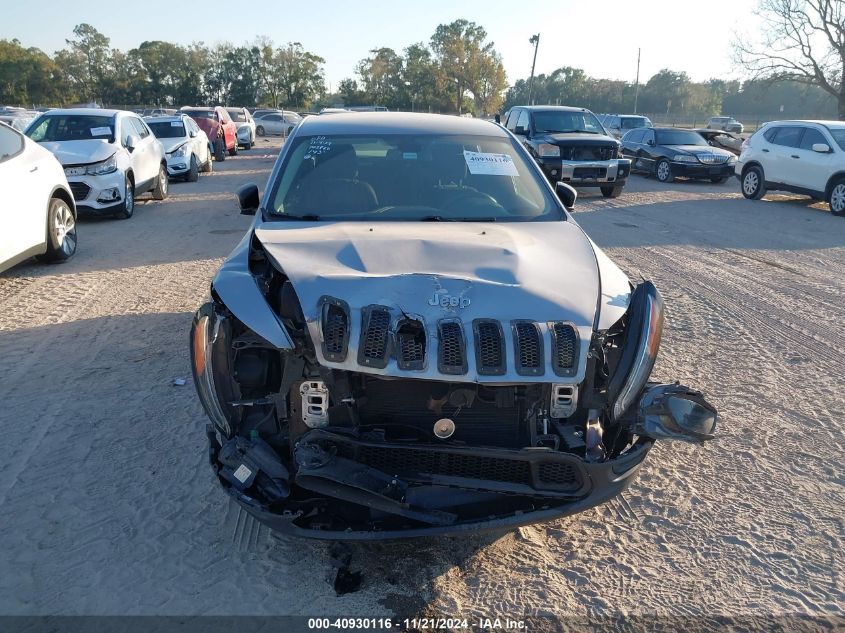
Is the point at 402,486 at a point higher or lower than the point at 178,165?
lower

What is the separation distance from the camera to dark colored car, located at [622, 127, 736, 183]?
18.5m

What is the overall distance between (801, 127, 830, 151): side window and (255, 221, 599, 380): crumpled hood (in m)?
12.9

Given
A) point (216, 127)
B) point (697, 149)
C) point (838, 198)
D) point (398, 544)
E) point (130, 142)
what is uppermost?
point (216, 127)

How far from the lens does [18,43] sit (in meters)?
79.8

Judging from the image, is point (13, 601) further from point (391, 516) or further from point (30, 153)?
point (30, 153)

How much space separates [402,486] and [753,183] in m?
15.6

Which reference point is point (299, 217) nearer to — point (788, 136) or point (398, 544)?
point (398, 544)

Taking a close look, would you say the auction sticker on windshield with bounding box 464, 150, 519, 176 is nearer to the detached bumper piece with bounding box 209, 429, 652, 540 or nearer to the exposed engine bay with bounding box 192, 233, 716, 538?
the exposed engine bay with bounding box 192, 233, 716, 538

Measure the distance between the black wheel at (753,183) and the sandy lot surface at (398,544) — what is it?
10.0 metres

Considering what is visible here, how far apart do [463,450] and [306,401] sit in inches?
27.2

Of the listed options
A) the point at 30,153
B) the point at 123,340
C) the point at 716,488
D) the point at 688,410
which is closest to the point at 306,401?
the point at 688,410

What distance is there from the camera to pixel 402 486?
265cm

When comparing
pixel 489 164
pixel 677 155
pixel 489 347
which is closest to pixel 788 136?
pixel 677 155

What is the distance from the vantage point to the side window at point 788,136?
1467 centimetres
